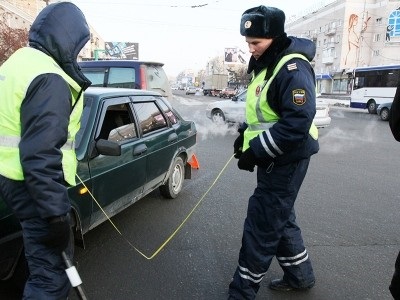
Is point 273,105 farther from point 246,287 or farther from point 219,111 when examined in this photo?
point 219,111

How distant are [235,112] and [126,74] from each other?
17.7ft

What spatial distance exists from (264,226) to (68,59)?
168 cm

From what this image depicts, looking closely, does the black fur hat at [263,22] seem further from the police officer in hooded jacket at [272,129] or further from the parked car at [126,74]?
the parked car at [126,74]

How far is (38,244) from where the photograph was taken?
1979 millimetres

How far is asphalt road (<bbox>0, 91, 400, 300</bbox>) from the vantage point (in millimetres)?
3146

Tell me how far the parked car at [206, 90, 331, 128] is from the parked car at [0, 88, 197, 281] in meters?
7.97

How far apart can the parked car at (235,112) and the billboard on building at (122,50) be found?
182 ft

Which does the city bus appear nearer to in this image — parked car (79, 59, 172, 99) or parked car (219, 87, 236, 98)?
parked car (79, 59, 172, 99)

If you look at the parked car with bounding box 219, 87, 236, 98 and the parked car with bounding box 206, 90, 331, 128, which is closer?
the parked car with bounding box 206, 90, 331, 128

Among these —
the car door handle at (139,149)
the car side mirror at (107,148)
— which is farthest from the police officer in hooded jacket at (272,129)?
the car door handle at (139,149)

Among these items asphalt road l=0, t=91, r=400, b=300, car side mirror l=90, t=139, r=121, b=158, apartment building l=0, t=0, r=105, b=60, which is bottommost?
asphalt road l=0, t=91, r=400, b=300

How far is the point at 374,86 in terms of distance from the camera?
23.3m

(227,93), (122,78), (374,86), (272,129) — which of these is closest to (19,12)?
(227,93)

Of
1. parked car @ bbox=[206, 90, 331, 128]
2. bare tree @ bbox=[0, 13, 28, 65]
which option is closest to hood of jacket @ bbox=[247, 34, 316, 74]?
parked car @ bbox=[206, 90, 331, 128]
